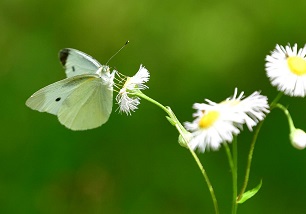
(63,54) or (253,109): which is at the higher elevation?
(63,54)

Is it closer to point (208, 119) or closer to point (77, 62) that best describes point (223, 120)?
point (208, 119)

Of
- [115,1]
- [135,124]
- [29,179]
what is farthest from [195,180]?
[115,1]

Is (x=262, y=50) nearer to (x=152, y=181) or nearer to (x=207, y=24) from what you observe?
(x=207, y=24)

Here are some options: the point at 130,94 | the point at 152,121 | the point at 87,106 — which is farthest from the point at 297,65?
the point at 152,121

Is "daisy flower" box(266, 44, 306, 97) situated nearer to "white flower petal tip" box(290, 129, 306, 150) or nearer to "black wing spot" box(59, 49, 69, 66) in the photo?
"white flower petal tip" box(290, 129, 306, 150)

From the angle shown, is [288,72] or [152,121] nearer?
[288,72]

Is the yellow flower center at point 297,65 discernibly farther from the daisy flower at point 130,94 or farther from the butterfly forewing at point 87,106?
the butterfly forewing at point 87,106

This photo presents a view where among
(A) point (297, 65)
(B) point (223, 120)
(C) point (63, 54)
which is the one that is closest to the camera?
(B) point (223, 120)
